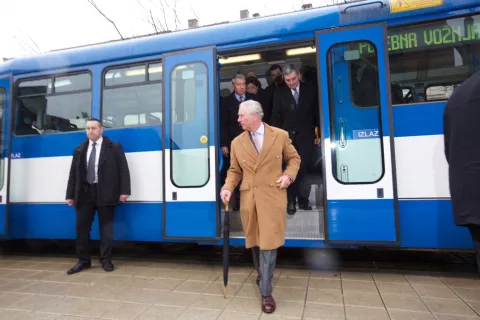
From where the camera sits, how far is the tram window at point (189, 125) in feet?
14.4

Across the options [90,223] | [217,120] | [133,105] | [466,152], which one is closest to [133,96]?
[133,105]

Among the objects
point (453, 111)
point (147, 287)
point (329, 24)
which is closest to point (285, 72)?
point (329, 24)

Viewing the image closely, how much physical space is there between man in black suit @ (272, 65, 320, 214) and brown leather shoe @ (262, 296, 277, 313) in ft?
5.33

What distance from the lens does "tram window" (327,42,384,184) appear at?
384 cm

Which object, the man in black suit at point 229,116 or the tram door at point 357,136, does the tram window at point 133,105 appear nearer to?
the man in black suit at point 229,116

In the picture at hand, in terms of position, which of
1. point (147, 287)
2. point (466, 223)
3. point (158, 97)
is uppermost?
point (158, 97)

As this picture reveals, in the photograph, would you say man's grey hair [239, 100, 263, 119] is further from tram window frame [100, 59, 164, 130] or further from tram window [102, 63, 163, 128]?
tram window [102, 63, 163, 128]

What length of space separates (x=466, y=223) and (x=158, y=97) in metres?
3.88

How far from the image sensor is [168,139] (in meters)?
4.49

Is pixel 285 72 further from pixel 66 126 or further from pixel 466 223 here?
pixel 66 126

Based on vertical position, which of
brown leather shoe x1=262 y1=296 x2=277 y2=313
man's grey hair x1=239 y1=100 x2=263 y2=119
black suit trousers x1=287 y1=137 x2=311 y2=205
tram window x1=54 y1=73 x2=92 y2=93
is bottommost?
brown leather shoe x1=262 y1=296 x2=277 y2=313

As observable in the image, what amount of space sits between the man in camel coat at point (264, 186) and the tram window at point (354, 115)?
96cm

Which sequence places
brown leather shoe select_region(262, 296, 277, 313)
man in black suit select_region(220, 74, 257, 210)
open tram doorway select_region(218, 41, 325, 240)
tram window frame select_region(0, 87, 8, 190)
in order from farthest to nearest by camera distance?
tram window frame select_region(0, 87, 8, 190) < man in black suit select_region(220, 74, 257, 210) < open tram doorway select_region(218, 41, 325, 240) < brown leather shoe select_region(262, 296, 277, 313)

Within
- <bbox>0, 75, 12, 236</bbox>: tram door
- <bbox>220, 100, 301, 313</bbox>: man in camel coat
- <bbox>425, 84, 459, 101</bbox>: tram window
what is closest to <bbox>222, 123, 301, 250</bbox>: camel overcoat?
<bbox>220, 100, 301, 313</bbox>: man in camel coat
